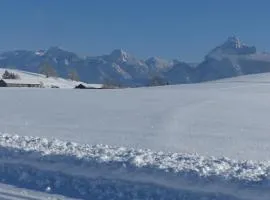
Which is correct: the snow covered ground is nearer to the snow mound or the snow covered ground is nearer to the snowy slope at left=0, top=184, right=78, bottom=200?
the snow mound

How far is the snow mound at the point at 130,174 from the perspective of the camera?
881 centimetres

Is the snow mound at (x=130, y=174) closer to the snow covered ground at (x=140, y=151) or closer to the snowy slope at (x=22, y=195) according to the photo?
the snow covered ground at (x=140, y=151)

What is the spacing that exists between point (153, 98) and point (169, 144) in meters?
17.0

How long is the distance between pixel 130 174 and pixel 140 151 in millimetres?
2235

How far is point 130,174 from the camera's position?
983 cm

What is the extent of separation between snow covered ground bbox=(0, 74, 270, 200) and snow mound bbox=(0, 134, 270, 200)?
15 mm

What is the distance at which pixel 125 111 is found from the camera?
2467cm

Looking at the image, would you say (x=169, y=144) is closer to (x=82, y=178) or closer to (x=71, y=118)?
(x=82, y=178)

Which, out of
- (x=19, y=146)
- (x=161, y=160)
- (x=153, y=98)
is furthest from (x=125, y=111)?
(x=161, y=160)

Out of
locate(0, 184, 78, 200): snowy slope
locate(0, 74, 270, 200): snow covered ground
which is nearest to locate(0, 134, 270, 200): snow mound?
locate(0, 74, 270, 200): snow covered ground

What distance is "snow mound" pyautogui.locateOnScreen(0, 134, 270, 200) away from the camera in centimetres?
881

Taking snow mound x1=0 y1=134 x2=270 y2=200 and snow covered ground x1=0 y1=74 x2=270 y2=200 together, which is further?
snow covered ground x1=0 y1=74 x2=270 y2=200

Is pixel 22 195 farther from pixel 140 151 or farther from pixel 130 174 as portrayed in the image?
pixel 140 151

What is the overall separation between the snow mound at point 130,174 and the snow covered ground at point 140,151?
0.02 metres
